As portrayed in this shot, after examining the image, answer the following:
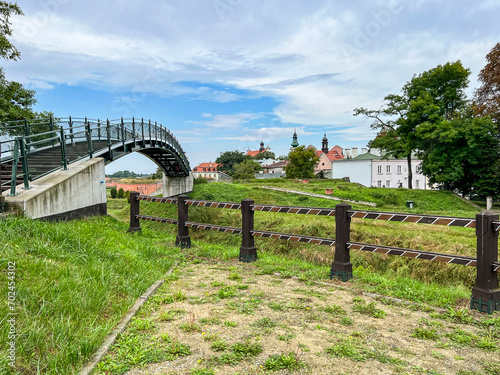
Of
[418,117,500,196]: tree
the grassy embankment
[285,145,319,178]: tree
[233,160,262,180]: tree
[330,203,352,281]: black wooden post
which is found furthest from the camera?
[233,160,262,180]: tree

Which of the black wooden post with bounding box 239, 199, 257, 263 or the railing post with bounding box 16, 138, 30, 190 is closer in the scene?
the black wooden post with bounding box 239, 199, 257, 263

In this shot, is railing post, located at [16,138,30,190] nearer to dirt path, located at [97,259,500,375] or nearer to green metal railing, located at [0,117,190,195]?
green metal railing, located at [0,117,190,195]

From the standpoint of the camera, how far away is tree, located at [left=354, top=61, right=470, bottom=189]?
1336 inches

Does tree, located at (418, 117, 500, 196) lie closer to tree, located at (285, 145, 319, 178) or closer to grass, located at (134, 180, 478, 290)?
grass, located at (134, 180, 478, 290)

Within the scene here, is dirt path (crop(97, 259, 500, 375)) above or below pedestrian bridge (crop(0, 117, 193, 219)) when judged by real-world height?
below

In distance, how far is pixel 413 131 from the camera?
35.4 metres

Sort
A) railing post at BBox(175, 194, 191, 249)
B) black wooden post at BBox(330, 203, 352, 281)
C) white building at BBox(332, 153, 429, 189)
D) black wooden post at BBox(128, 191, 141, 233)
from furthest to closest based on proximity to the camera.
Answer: white building at BBox(332, 153, 429, 189)
black wooden post at BBox(128, 191, 141, 233)
railing post at BBox(175, 194, 191, 249)
black wooden post at BBox(330, 203, 352, 281)

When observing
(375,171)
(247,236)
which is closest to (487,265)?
(247,236)

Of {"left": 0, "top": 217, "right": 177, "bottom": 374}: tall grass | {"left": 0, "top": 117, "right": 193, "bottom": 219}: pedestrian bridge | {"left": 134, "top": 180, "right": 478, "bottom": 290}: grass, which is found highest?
{"left": 0, "top": 117, "right": 193, "bottom": 219}: pedestrian bridge

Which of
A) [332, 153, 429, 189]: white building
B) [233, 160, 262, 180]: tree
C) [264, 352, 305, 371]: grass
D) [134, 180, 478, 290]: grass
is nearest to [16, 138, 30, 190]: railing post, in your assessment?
[134, 180, 478, 290]: grass

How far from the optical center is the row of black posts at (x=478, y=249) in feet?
13.7

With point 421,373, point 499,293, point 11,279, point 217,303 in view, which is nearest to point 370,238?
point 499,293

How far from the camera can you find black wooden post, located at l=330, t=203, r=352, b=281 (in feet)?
17.7

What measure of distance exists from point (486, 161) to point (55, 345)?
36.1m
